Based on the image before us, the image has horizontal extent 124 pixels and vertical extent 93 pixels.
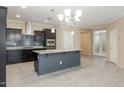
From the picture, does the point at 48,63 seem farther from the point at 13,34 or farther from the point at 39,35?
the point at 39,35

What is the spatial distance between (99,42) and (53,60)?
777 centimetres

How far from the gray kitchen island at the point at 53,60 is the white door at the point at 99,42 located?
19.1ft

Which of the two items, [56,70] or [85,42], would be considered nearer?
[56,70]

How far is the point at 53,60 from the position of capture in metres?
5.33

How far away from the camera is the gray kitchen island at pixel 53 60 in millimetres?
4934

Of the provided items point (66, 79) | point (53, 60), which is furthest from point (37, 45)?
point (66, 79)

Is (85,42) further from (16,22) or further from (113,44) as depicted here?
(16,22)

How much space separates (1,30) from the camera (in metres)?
3.22

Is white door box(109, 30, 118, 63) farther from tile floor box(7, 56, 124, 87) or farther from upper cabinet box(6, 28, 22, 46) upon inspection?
upper cabinet box(6, 28, 22, 46)

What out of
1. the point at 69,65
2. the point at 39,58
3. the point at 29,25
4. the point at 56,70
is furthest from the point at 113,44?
the point at 29,25

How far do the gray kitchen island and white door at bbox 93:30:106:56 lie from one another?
5.81m

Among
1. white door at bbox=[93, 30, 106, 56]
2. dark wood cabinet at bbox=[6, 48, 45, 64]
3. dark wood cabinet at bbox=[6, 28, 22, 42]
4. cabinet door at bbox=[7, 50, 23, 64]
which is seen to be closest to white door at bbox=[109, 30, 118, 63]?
white door at bbox=[93, 30, 106, 56]

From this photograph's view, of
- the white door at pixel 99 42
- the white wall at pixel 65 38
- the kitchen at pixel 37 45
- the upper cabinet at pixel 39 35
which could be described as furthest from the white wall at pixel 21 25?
the white door at pixel 99 42
